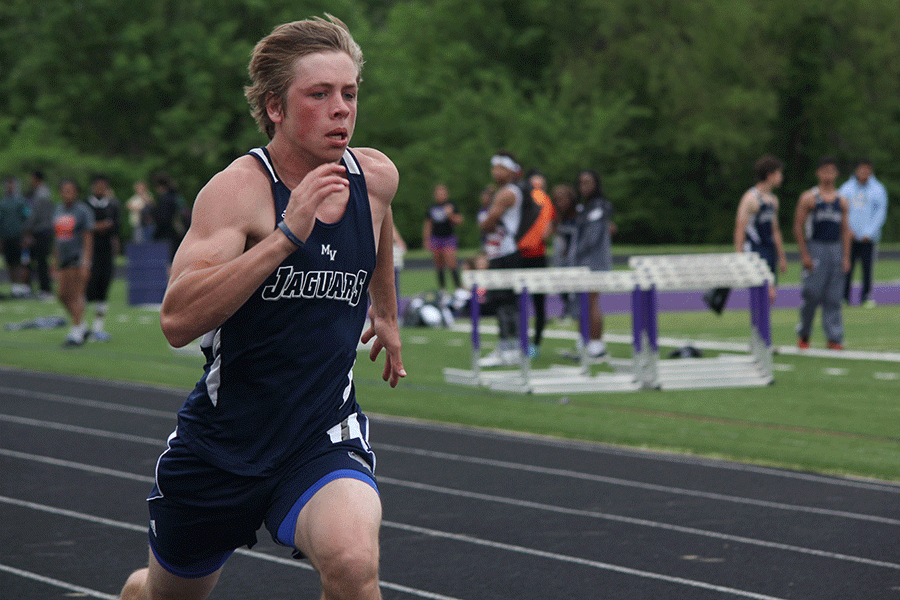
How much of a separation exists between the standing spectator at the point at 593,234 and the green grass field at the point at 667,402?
2.00 feet

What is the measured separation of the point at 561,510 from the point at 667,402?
3.85m

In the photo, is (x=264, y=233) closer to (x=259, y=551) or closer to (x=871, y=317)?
(x=259, y=551)

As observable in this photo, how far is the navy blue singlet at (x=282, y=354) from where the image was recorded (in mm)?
3115

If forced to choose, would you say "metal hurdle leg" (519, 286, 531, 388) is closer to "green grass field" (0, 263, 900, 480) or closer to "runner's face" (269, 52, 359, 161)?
"green grass field" (0, 263, 900, 480)

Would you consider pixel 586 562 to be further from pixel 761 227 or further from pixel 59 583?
pixel 761 227

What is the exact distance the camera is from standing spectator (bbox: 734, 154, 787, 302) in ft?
41.1

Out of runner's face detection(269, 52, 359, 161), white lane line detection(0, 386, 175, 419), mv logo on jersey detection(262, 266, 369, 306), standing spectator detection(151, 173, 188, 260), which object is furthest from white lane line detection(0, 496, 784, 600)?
standing spectator detection(151, 173, 188, 260)

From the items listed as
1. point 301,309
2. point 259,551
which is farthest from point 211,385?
point 259,551

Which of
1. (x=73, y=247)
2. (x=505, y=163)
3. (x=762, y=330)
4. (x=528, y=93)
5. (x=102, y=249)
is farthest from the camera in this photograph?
(x=528, y=93)

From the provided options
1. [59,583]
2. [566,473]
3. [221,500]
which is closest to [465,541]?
[566,473]

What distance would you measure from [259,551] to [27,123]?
42732 mm

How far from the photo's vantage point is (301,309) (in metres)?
3.14

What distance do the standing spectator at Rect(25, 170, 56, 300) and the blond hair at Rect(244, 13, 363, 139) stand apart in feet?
65.7

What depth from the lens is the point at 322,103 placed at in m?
3.11
